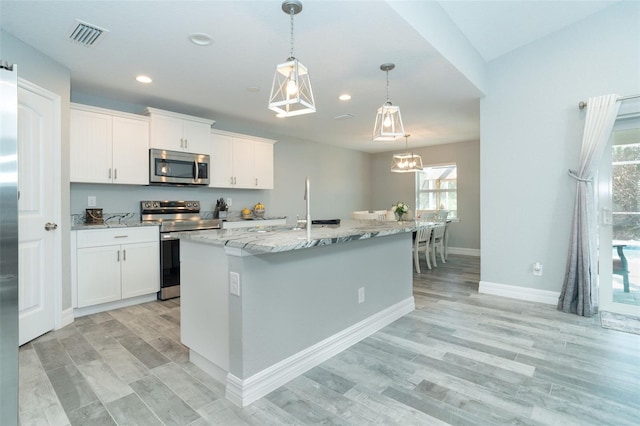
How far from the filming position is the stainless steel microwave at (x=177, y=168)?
13.4 feet

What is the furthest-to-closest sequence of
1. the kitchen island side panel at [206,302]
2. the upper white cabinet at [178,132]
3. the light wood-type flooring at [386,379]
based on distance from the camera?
the upper white cabinet at [178,132], the kitchen island side panel at [206,302], the light wood-type flooring at [386,379]

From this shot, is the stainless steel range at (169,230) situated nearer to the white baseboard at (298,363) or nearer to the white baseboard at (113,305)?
the white baseboard at (113,305)

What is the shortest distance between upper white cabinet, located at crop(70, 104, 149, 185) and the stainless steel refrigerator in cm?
212

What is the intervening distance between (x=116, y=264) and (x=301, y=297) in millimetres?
2464

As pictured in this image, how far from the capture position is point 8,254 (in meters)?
1.59

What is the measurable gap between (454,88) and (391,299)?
2525 millimetres

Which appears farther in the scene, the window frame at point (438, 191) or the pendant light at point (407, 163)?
the window frame at point (438, 191)

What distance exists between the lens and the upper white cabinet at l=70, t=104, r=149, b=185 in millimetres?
3508

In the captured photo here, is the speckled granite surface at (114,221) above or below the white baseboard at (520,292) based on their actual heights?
above

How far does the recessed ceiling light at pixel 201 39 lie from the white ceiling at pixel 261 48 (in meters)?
0.05

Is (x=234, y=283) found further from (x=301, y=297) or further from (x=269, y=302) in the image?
(x=301, y=297)

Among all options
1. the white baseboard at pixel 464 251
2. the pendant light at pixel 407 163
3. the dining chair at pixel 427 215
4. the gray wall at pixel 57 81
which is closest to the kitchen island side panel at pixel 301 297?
the gray wall at pixel 57 81

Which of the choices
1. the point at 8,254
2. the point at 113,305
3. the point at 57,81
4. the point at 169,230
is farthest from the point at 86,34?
the point at 113,305

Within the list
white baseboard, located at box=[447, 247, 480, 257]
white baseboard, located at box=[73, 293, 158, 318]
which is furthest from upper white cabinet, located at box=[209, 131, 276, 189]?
white baseboard, located at box=[447, 247, 480, 257]
